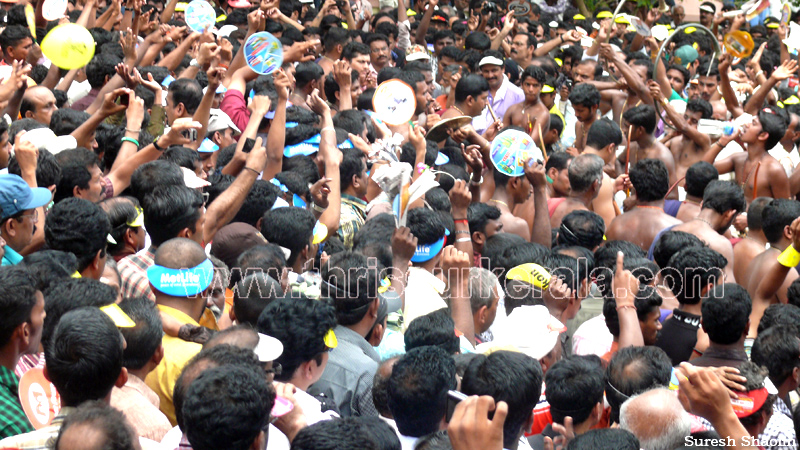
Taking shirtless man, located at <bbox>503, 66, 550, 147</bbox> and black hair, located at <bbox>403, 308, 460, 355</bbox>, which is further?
shirtless man, located at <bbox>503, 66, 550, 147</bbox>

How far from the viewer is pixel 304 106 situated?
25.1 ft

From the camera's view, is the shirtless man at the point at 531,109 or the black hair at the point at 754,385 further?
the shirtless man at the point at 531,109

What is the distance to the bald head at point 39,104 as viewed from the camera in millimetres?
6027

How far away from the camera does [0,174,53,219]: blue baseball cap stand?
156 inches

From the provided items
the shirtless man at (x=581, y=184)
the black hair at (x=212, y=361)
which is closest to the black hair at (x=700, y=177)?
the shirtless man at (x=581, y=184)

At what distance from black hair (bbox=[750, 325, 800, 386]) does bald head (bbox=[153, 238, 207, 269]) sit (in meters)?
2.61

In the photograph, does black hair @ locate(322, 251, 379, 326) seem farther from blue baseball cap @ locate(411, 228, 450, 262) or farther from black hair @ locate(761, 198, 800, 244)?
black hair @ locate(761, 198, 800, 244)

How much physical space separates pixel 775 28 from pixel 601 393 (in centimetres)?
1456

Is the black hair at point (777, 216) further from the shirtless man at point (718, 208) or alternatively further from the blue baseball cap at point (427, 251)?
the blue baseball cap at point (427, 251)

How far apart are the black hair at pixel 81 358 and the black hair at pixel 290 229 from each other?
187 cm

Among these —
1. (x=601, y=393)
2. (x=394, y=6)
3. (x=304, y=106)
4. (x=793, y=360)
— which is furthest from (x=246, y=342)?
(x=394, y=6)

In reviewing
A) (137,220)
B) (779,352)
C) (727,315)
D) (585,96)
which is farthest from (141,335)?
(585,96)

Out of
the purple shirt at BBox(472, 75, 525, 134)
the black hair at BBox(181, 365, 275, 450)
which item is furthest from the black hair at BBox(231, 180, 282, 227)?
the purple shirt at BBox(472, 75, 525, 134)

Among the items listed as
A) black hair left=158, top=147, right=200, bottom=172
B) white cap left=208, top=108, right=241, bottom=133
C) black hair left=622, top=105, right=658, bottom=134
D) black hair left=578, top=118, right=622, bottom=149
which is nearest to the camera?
black hair left=158, top=147, right=200, bottom=172
